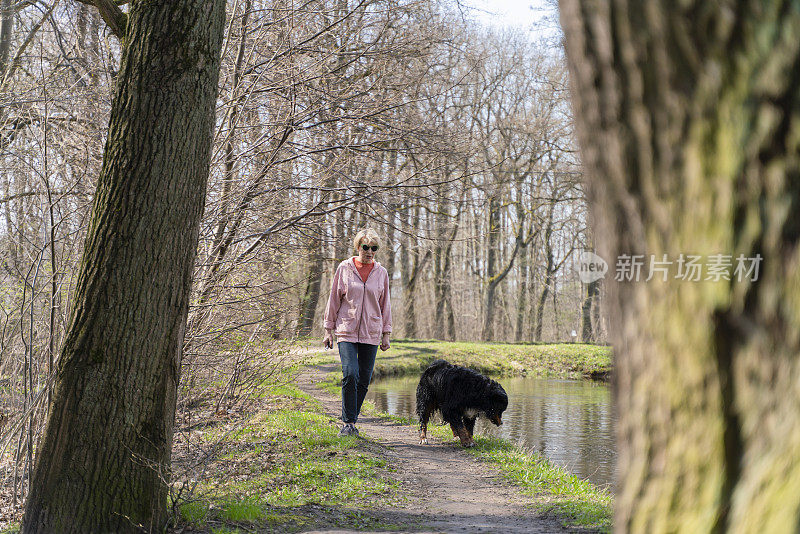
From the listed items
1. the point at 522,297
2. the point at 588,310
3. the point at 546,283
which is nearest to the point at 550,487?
the point at 588,310

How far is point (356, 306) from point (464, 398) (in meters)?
1.84

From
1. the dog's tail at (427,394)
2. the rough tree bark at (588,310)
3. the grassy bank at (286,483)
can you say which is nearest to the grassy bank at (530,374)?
the dog's tail at (427,394)

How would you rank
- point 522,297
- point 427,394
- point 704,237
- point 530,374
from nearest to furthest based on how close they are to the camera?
point 704,237 < point 427,394 < point 530,374 < point 522,297

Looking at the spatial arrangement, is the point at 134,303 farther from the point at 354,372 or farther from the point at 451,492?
the point at 354,372

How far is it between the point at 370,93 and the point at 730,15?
24.1 feet

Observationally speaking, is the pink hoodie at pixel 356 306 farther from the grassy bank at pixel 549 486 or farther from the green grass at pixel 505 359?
the green grass at pixel 505 359

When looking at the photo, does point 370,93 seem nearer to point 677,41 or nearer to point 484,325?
point 677,41

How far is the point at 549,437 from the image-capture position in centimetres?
1120

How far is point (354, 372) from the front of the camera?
7781 mm

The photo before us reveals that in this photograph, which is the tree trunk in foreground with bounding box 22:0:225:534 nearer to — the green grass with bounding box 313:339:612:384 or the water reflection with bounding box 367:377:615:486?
the water reflection with bounding box 367:377:615:486

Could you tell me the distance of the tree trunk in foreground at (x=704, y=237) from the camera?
1326 millimetres

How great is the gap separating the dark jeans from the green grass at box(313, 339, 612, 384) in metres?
12.7

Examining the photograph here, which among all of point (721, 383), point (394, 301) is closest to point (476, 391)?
point (721, 383)

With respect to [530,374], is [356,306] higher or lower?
higher
